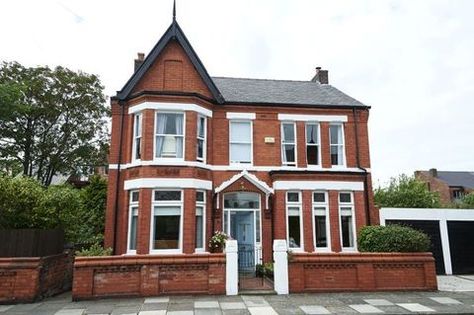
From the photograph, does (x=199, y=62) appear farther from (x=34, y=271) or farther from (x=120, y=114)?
(x=34, y=271)

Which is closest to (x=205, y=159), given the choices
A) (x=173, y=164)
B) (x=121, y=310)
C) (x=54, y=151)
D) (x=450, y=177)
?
(x=173, y=164)

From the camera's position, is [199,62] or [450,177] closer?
[199,62]

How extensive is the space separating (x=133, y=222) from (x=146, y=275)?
163 inches

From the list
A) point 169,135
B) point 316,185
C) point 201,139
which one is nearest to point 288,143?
point 316,185

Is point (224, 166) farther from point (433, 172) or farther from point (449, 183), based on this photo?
point (449, 183)

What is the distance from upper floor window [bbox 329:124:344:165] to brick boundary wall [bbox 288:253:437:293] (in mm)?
6160

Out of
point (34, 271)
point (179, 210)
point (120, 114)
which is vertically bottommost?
point (34, 271)

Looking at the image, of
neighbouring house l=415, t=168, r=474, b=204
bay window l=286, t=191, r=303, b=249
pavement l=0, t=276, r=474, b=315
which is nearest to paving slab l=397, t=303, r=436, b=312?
pavement l=0, t=276, r=474, b=315

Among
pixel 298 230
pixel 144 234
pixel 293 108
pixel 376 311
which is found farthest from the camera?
pixel 293 108

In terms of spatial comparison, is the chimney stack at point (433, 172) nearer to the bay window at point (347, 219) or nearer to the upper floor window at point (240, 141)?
the bay window at point (347, 219)

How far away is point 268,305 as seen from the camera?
902cm

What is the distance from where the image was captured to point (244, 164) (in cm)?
1548

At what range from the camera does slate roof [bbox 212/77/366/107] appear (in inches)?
653

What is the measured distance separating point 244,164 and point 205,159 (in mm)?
1842
